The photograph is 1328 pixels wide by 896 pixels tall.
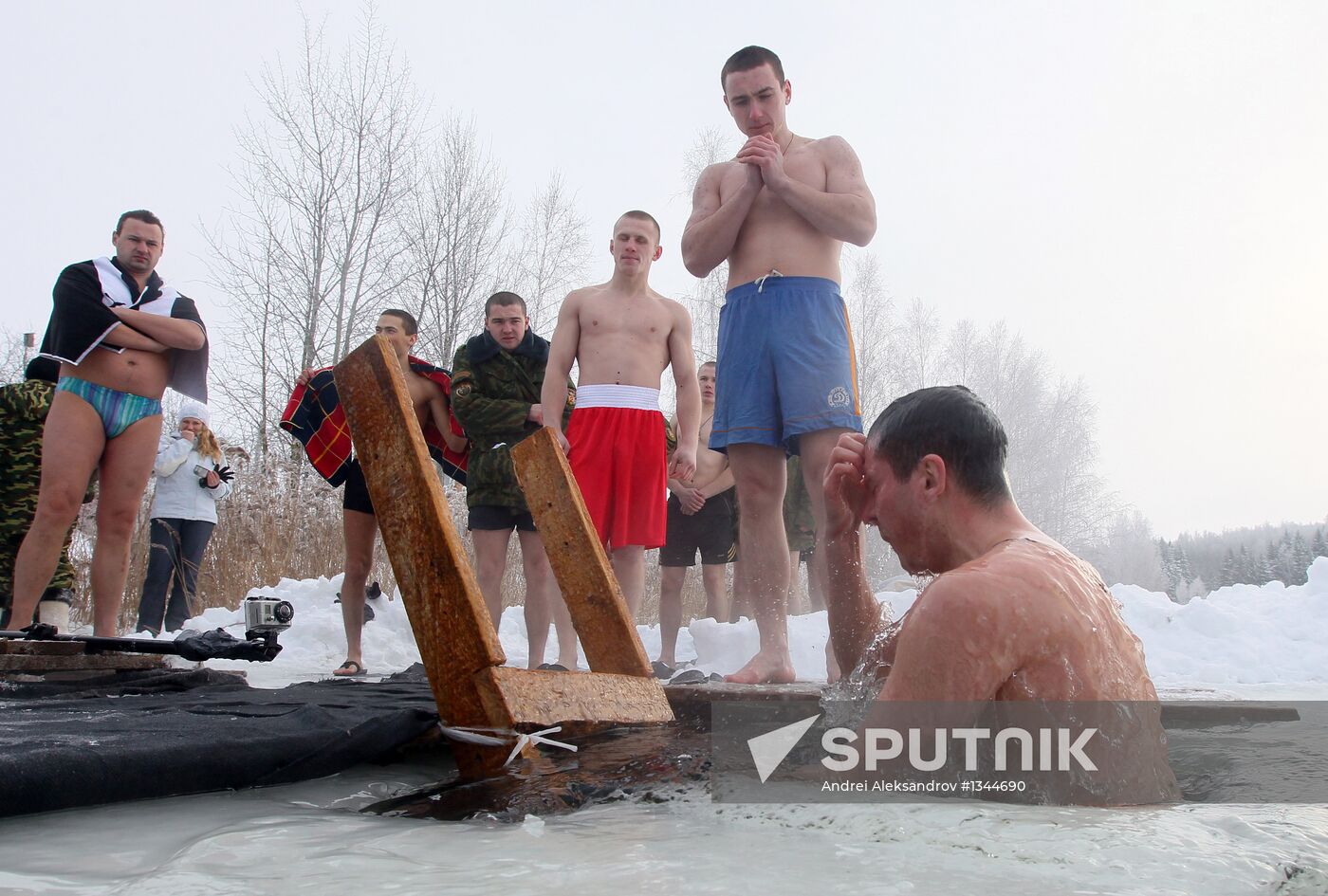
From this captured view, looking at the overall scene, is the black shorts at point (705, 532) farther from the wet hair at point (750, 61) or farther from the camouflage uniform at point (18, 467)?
the camouflage uniform at point (18, 467)

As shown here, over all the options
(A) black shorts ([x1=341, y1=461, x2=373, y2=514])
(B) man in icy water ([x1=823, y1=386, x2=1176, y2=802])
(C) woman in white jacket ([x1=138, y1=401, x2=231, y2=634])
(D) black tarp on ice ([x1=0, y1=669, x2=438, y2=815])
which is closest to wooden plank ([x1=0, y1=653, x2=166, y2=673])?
(D) black tarp on ice ([x1=0, y1=669, x2=438, y2=815])

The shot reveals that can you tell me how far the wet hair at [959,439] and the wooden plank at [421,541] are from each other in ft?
3.00

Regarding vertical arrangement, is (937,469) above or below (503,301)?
below

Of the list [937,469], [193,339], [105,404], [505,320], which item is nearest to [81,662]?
[105,404]

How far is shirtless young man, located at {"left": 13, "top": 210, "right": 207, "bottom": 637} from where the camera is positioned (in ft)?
13.6

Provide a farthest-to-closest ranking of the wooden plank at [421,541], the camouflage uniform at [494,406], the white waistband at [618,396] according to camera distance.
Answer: the camouflage uniform at [494,406] < the white waistband at [618,396] < the wooden plank at [421,541]

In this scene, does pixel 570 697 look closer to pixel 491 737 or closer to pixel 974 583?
pixel 491 737

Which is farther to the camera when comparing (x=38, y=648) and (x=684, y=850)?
(x=38, y=648)

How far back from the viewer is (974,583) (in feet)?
5.29

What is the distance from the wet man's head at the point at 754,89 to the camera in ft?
13.7

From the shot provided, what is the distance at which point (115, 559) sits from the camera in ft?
14.4

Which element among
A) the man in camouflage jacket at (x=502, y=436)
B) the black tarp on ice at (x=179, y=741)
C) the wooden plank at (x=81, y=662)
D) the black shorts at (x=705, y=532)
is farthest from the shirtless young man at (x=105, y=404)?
the black shorts at (x=705, y=532)

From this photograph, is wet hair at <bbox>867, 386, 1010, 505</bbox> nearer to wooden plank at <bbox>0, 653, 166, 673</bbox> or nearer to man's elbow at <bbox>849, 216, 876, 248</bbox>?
man's elbow at <bbox>849, 216, 876, 248</bbox>

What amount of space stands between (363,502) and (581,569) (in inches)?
110
